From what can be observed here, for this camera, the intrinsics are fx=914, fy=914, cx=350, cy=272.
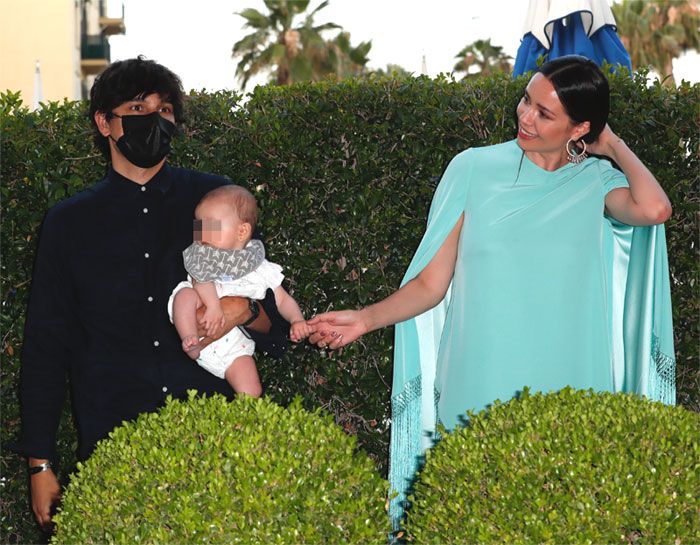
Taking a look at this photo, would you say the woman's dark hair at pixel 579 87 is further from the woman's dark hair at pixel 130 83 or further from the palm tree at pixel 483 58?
the palm tree at pixel 483 58

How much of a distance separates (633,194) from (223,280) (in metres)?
1.76

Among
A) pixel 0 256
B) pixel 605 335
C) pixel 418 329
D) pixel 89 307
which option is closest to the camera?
pixel 89 307

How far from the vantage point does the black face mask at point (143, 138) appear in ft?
11.8

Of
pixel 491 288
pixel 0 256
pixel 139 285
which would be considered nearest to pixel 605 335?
pixel 491 288

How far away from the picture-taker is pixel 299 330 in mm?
3803

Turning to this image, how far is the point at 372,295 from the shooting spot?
492 cm

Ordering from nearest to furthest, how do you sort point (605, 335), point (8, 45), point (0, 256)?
point (605, 335)
point (0, 256)
point (8, 45)

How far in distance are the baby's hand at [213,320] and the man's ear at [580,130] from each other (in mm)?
1649

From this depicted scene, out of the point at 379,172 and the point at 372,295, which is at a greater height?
the point at 379,172

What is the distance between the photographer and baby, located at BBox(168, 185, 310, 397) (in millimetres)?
3570

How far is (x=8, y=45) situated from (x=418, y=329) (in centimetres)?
1986

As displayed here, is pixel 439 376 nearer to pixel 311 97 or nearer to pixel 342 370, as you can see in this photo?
pixel 342 370

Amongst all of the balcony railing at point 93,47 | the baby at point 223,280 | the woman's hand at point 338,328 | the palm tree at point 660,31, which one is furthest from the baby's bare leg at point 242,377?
the palm tree at point 660,31

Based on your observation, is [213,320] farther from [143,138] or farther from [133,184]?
A: [143,138]
